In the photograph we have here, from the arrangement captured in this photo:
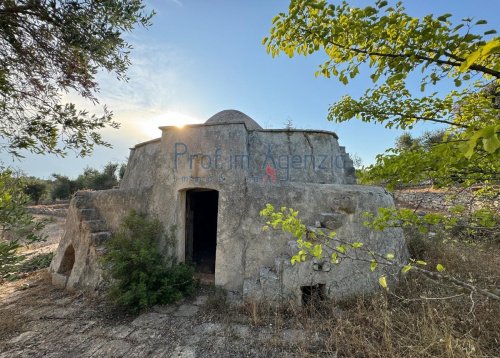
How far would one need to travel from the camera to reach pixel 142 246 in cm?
537

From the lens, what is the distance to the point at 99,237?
655 centimetres

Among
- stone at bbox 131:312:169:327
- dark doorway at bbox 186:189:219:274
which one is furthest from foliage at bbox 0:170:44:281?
dark doorway at bbox 186:189:219:274

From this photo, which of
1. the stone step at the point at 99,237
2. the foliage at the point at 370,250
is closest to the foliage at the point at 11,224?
the foliage at the point at 370,250

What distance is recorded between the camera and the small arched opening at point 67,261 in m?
7.21

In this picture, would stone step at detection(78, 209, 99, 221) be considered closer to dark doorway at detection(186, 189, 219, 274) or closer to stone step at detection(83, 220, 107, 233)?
stone step at detection(83, 220, 107, 233)

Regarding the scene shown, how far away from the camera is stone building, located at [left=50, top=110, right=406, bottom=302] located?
507 centimetres

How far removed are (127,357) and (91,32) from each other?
5.02 m

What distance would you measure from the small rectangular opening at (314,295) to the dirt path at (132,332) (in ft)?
3.09

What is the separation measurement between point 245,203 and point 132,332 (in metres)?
3.26

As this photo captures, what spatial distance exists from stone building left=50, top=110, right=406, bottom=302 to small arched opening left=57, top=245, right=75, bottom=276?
27mm

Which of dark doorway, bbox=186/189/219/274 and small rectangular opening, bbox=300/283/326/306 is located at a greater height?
dark doorway, bbox=186/189/219/274

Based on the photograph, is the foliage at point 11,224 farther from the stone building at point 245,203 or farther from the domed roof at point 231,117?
the domed roof at point 231,117

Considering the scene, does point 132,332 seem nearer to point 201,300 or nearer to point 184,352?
point 184,352

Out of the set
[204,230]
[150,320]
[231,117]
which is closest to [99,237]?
[150,320]
